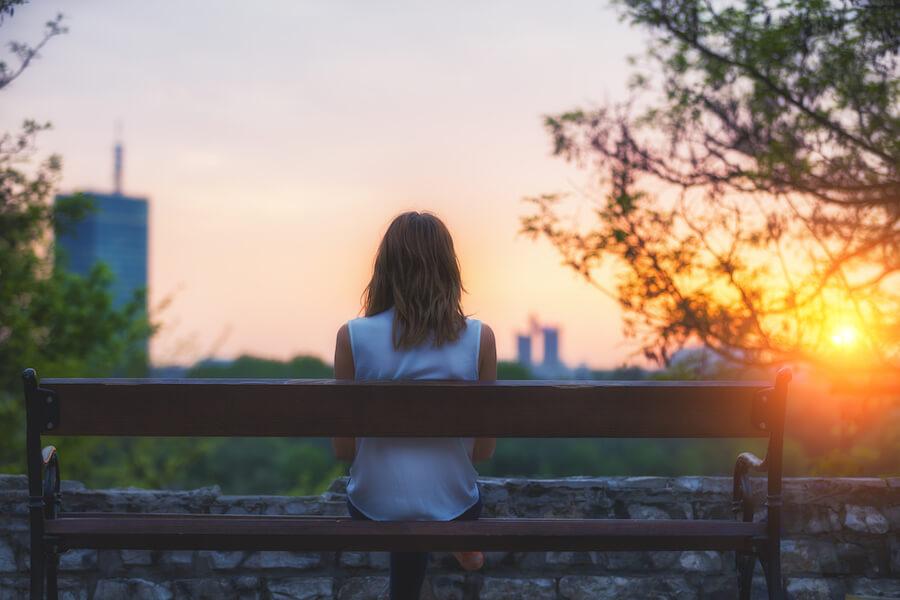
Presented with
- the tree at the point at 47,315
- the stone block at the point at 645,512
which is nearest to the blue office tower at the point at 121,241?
the tree at the point at 47,315

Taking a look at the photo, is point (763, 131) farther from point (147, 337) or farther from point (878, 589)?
point (147, 337)

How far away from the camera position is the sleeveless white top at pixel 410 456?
3.01 metres

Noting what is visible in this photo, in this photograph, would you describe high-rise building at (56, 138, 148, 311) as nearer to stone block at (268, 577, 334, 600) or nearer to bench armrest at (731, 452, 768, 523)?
stone block at (268, 577, 334, 600)

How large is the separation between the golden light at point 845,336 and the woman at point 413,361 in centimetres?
421

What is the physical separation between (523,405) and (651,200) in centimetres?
426

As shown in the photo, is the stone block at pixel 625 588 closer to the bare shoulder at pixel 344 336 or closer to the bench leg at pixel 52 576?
the bare shoulder at pixel 344 336

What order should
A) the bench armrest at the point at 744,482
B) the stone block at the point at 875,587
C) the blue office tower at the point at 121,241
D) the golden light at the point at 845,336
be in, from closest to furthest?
the bench armrest at the point at 744,482
the stone block at the point at 875,587
the golden light at the point at 845,336
the blue office tower at the point at 121,241

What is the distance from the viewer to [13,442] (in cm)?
1855

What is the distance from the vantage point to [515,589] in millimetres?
4090

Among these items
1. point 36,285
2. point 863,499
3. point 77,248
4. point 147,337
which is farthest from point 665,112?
point 77,248

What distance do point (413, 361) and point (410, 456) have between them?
0.28m

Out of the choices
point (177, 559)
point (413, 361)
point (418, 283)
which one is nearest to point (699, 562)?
point (413, 361)

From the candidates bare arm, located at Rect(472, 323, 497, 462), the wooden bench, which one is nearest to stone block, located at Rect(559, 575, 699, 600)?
the wooden bench

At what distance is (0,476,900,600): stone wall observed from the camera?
4078mm
